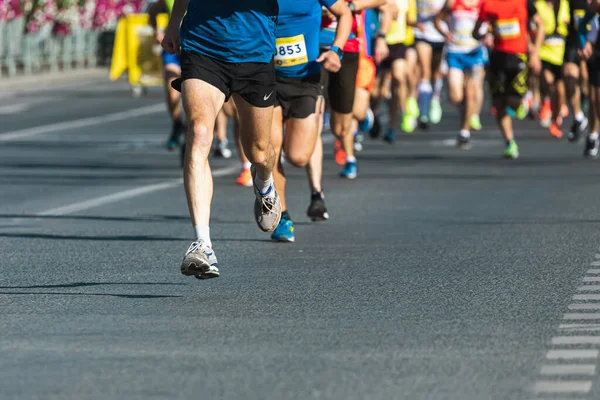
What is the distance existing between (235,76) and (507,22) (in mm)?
9921

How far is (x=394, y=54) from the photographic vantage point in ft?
69.4

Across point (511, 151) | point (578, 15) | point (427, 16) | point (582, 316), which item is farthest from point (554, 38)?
point (582, 316)

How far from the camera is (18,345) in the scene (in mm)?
6500

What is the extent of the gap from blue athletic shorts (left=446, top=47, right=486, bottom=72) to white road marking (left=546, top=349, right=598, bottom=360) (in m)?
13.8

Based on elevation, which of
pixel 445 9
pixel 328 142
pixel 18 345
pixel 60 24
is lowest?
pixel 60 24

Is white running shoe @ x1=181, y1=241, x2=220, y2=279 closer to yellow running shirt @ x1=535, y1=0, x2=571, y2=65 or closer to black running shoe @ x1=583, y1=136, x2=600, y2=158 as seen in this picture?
black running shoe @ x1=583, y1=136, x2=600, y2=158

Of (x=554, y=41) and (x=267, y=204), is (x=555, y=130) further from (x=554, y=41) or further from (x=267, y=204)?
(x=267, y=204)

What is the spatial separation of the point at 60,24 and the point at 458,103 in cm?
1929

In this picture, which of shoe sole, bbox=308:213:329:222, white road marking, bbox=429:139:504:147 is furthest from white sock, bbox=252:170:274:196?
white road marking, bbox=429:139:504:147

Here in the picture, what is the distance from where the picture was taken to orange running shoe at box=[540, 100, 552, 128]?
22.8 m

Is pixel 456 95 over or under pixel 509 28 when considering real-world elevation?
under

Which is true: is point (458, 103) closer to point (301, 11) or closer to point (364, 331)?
point (301, 11)

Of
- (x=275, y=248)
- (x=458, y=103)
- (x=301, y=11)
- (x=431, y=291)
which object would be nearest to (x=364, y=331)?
(x=431, y=291)

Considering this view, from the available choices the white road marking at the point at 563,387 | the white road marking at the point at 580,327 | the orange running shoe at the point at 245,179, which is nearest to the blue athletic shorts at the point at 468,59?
the orange running shoe at the point at 245,179
